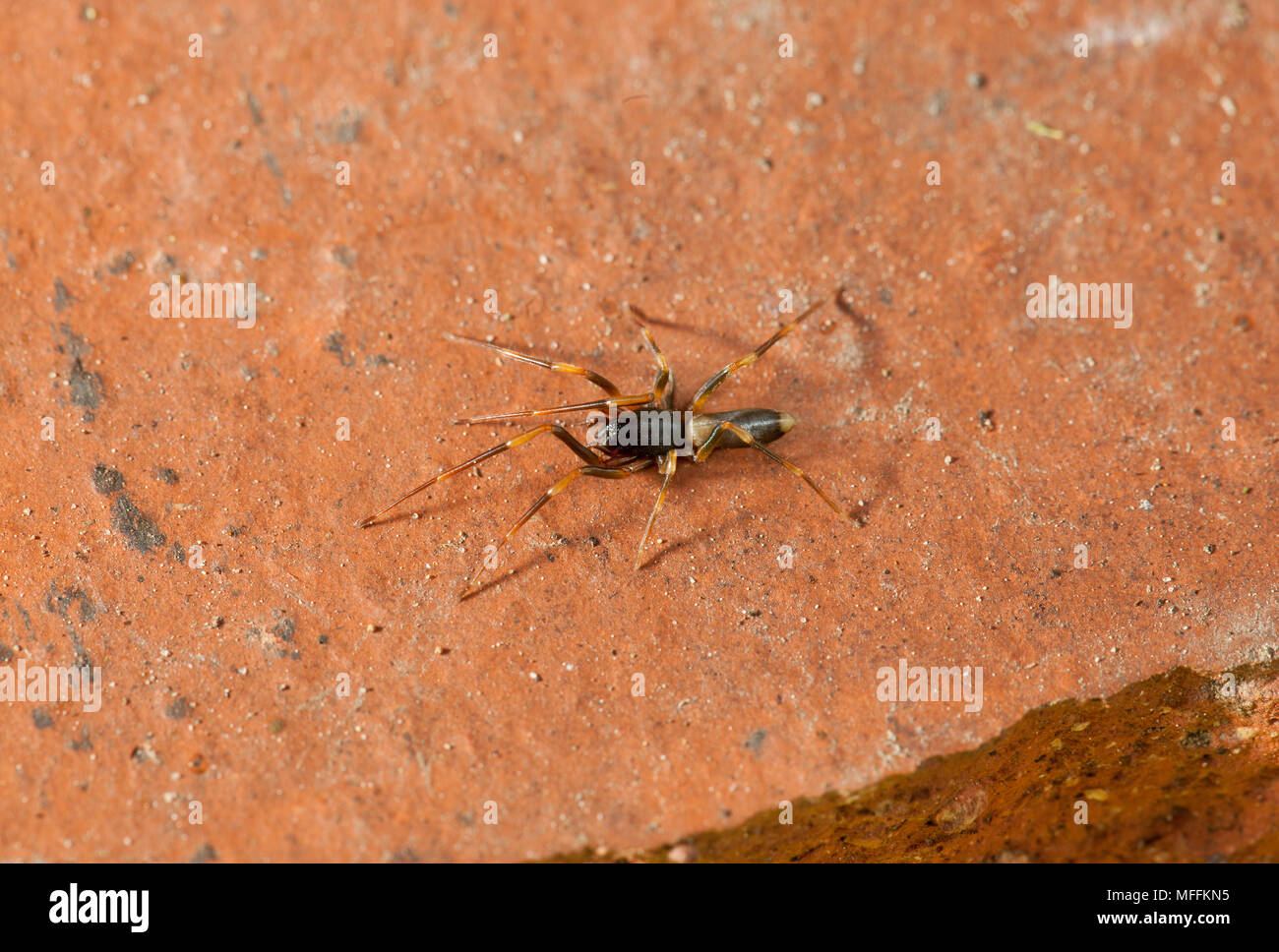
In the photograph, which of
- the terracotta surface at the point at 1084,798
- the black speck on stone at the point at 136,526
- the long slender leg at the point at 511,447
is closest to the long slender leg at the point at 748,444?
the long slender leg at the point at 511,447

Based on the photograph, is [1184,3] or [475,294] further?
[1184,3]

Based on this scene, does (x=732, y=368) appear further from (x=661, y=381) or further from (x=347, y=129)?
(x=347, y=129)

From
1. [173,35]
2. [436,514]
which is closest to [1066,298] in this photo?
[436,514]

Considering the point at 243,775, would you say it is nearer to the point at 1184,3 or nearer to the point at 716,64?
the point at 716,64

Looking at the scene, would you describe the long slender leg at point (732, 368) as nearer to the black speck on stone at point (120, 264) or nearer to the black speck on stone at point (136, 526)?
the black speck on stone at point (136, 526)

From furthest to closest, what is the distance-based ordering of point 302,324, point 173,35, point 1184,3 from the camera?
point 1184,3
point 173,35
point 302,324

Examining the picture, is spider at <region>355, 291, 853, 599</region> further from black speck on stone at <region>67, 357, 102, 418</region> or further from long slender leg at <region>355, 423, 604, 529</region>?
black speck on stone at <region>67, 357, 102, 418</region>

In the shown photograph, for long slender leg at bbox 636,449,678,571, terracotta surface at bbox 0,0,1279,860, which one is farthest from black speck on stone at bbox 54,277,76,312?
long slender leg at bbox 636,449,678,571
